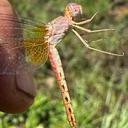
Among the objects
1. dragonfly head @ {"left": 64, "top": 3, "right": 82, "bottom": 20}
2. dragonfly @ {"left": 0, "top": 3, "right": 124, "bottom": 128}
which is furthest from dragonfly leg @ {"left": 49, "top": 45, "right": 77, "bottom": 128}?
dragonfly head @ {"left": 64, "top": 3, "right": 82, "bottom": 20}

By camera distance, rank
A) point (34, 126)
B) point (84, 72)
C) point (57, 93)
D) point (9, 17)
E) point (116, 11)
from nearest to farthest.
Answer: point (9, 17) → point (34, 126) → point (57, 93) → point (84, 72) → point (116, 11)

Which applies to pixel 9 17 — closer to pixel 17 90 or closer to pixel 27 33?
pixel 27 33

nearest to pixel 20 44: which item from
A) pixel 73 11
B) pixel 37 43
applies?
pixel 37 43

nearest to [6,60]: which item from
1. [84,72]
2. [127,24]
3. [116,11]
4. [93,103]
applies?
[93,103]

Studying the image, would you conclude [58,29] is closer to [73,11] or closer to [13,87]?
[73,11]

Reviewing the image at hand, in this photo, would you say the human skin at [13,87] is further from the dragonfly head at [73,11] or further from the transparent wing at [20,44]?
the dragonfly head at [73,11]

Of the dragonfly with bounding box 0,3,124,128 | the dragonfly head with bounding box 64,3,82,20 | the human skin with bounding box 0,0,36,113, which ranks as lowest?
the human skin with bounding box 0,0,36,113

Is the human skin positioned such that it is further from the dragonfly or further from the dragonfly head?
the dragonfly head
